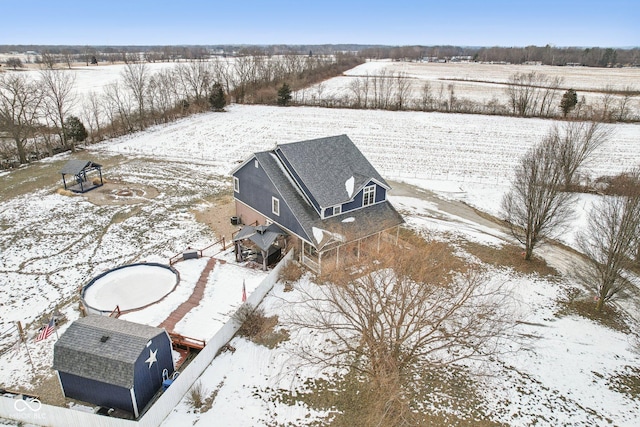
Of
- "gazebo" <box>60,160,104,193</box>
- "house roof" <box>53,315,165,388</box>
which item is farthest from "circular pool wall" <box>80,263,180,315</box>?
"gazebo" <box>60,160,104,193</box>

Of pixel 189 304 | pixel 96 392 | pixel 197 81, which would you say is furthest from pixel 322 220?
pixel 197 81

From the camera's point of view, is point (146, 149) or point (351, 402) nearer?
point (351, 402)

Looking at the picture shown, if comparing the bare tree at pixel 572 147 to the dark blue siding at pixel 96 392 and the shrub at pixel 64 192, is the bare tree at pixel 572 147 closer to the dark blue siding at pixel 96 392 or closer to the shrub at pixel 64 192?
the dark blue siding at pixel 96 392

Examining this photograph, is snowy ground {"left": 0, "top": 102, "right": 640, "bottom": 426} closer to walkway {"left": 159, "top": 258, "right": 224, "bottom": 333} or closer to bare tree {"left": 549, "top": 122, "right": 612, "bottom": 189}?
walkway {"left": 159, "top": 258, "right": 224, "bottom": 333}

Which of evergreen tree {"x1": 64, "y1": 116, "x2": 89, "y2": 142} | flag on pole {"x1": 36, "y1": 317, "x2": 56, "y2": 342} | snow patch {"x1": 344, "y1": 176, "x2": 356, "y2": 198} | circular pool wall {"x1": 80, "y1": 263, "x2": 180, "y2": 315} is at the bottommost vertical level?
circular pool wall {"x1": 80, "y1": 263, "x2": 180, "y2": 315}

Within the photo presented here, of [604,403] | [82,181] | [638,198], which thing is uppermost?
[638,198]

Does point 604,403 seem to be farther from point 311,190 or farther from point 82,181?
point 82,181

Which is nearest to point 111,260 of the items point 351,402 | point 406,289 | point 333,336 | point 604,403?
point 333,336

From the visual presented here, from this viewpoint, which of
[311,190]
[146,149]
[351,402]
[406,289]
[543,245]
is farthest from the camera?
[146,149]
